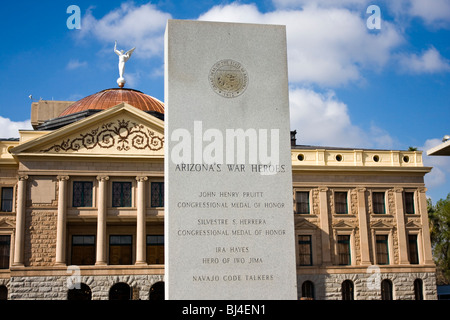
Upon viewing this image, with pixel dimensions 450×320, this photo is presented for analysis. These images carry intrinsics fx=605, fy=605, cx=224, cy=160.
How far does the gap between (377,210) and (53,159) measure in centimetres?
2225

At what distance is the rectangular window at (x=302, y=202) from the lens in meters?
41.6

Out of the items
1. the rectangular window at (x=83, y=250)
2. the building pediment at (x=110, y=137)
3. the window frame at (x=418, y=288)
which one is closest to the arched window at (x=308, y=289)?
the window frame at (x=418, y=288)

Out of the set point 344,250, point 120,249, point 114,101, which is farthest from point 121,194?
point 344,250

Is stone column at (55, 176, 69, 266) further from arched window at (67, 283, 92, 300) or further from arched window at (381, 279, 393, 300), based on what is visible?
arched window at (381, 279, 393, 300)

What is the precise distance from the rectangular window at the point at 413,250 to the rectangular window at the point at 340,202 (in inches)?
200

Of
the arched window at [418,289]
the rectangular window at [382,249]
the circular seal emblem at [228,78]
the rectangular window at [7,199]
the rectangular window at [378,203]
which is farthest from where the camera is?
the rectangular window at [378,203]

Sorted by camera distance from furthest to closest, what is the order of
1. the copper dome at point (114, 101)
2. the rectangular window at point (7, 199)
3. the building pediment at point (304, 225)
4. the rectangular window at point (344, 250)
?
1. the copper dome at point (114, 101)
2. the rectangular window at point (344, 250)
3. the building pediment at point (304, 225)
4. the rectangular window at point (7, 199)

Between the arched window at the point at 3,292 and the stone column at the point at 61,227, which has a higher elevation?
the stone column at the point at 61,227

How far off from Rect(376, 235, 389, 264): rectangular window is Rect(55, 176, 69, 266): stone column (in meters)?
21.0

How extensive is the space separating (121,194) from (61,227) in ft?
13.9

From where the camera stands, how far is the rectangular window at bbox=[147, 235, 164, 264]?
38.9m

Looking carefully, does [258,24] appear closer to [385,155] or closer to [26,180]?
[26,180]

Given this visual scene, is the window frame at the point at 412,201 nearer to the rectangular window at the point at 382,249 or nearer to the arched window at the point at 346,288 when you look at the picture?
the rectangular window at the point at 382,249

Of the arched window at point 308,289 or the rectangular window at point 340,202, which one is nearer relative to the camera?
the arched window at point 308,289
